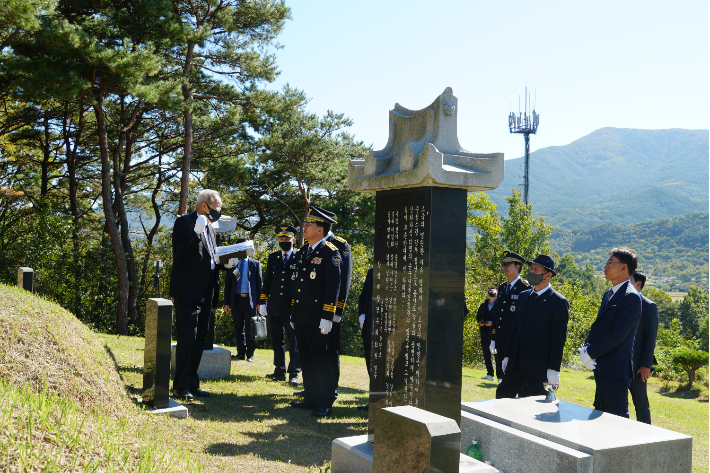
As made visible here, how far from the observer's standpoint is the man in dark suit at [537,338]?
199 inches

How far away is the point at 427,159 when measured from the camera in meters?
3.72

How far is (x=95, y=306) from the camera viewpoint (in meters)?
15.4

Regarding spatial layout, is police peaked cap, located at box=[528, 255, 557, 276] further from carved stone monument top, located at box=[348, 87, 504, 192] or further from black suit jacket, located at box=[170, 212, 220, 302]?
black suit jacket, located at box=[170, 212, 220, 302]

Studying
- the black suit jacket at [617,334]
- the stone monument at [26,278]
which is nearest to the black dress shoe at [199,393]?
the black suit jacket at [617,334]

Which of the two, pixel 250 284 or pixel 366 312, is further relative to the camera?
pixel 250 284

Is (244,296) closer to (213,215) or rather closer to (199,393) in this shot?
(199,393)

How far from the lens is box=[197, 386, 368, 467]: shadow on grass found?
4.29m

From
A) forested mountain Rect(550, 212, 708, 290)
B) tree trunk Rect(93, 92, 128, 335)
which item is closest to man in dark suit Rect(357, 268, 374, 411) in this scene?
tree trunk Rect(93, 92, 128, 335)

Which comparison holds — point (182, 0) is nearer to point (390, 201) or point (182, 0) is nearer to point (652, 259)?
point (390, 201)

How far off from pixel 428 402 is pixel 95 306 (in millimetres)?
14234

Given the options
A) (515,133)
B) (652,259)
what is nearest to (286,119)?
(515,133)

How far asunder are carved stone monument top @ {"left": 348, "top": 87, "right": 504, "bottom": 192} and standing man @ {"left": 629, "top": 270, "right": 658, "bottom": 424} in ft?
9.34

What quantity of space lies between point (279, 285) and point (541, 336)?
12.1 ft

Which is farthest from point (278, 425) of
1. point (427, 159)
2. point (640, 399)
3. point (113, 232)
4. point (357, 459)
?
point (113, 232)
